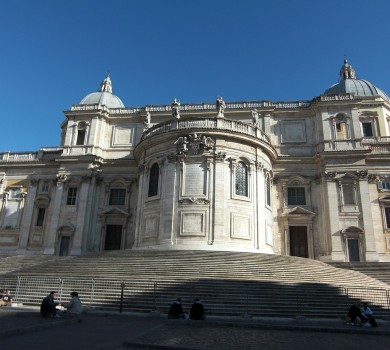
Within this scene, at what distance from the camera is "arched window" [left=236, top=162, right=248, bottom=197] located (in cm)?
2744

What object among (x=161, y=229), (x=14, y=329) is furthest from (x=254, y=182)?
(x=14, y=329)

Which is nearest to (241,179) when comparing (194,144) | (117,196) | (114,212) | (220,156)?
(220,156)

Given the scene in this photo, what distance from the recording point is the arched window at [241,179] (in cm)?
2744

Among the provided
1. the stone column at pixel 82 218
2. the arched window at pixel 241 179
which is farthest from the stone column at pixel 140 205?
the arched window at pixel 241 179

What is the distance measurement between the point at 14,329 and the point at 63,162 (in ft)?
88.1

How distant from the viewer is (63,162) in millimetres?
34812

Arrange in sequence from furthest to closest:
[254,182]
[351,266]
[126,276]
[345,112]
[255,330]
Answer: [345,112] → [254,182] → [351,266] → [126,276] → [255,330]

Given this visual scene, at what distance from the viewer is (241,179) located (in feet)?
91.4

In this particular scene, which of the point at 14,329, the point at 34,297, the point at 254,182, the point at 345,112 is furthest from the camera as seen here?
the point at 345,112

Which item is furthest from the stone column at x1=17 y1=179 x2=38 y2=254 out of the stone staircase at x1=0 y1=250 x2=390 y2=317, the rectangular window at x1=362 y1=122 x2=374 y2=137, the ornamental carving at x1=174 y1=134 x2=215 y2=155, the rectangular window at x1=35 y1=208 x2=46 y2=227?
the rectangular window at x1=362 y1=122 x2=374 y2=137

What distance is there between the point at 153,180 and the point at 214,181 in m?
5.35

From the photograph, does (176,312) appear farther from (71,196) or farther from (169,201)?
(71,196)

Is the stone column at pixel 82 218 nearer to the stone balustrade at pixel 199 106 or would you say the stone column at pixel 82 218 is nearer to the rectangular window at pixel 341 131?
the stone balustrade at pixel 199 106

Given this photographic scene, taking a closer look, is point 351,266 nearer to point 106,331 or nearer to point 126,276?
point 126,276
